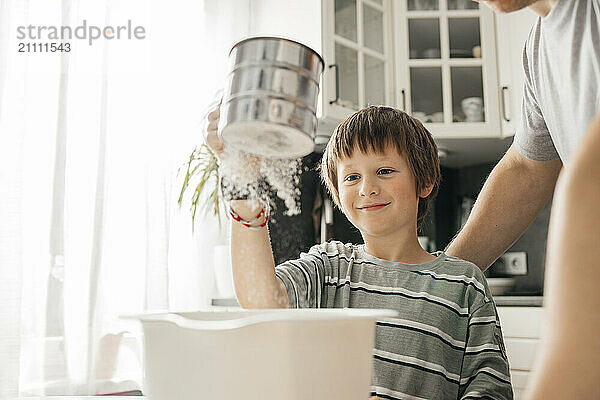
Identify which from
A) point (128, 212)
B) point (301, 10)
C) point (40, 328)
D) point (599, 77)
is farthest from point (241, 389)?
point (301, 10)

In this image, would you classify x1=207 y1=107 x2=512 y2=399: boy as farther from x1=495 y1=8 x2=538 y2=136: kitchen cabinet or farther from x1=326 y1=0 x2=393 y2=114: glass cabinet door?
x1=495 y1=8 x2=538 y2=136: kitchen cabinet

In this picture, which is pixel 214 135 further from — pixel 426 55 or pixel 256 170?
pixel 426 55

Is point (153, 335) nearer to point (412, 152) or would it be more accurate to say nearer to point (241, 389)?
point (241, 389)

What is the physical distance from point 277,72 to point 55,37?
142 centimetres

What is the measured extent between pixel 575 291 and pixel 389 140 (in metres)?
0.59

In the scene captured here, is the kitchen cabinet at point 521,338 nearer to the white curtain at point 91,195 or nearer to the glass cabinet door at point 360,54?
the glass cabinet door at point 360,54

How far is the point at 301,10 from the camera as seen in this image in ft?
7.34

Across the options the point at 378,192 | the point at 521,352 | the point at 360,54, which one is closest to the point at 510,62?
the point at 360,54

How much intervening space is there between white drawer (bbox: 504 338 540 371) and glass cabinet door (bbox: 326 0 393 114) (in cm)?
99

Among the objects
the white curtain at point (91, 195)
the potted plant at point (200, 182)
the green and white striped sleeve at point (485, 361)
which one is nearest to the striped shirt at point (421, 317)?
the green and white striped sleeve at point (485, 361)

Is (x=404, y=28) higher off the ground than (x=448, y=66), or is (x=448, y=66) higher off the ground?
(x=404, y=28)

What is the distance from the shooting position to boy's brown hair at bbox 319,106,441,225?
916 mm

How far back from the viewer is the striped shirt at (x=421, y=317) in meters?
0.78

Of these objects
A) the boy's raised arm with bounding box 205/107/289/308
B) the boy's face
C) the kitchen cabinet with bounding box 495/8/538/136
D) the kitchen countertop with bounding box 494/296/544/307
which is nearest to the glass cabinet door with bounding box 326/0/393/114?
the kitchen cabinet with bounding box 495/8/538/136
